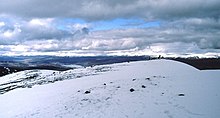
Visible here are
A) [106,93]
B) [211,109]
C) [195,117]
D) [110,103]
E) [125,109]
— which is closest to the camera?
[195,117]

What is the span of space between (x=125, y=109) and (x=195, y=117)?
5166mm

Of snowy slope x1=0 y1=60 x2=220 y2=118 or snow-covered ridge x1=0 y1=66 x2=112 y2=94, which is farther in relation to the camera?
snow-covered ridge x1=0 y1=66 x2=112 y2=94

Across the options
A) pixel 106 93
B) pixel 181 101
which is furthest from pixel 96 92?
pixel 181 101

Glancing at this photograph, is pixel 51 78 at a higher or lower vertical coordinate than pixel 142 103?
lower

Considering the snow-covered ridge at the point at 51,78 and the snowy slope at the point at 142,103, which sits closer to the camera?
the snowy slope at the point at 142,103

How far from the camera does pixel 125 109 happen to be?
64.1ft

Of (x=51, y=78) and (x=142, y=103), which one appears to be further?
(x=51, y=78)

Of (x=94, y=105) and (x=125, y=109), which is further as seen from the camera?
(x=94, y=105)

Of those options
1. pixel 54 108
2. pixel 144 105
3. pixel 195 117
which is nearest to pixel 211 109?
pixel 195 117

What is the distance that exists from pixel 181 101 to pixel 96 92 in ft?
31.5

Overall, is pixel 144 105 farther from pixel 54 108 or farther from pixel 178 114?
pixel 54 108

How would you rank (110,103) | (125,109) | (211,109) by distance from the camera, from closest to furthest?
(211,109), (125,109), (110,103)

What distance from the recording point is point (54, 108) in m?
22.8

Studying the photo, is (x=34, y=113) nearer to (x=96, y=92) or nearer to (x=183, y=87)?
(x=96, y=92)
